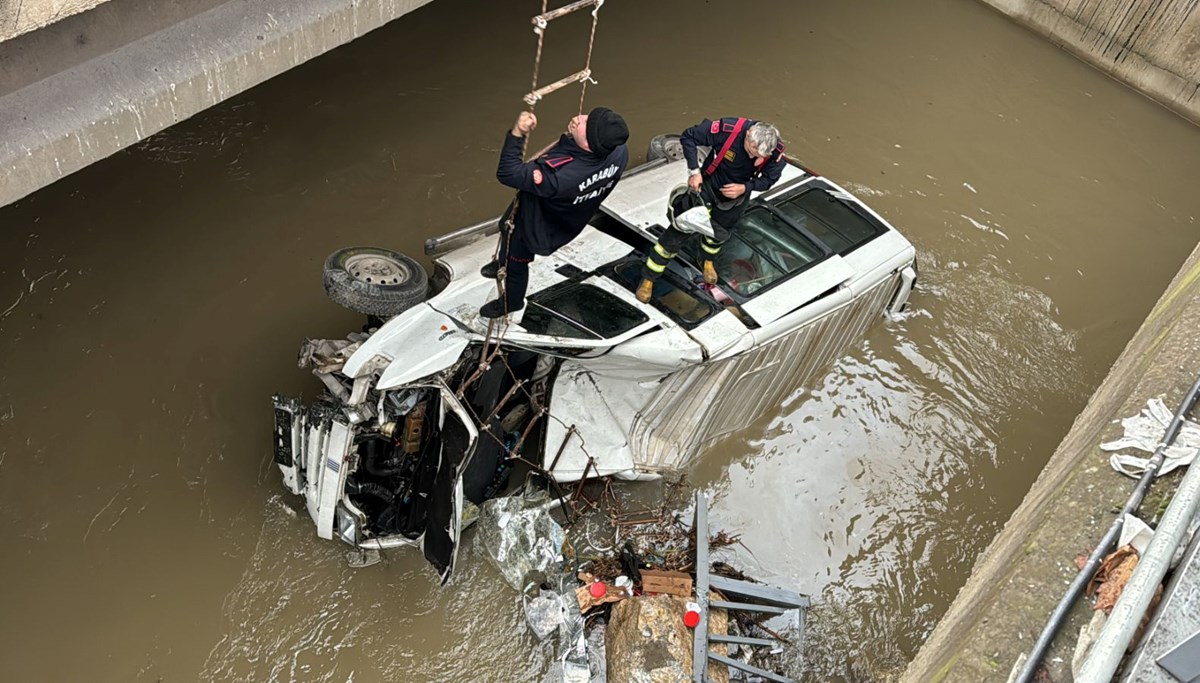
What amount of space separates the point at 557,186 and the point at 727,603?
8.57 ft

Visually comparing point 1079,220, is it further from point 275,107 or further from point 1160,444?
point 275,107

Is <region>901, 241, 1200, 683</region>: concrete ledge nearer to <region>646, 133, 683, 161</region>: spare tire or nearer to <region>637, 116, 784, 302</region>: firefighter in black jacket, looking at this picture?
<region>637, 116, 784, 302</region>: firefighter in black jacket

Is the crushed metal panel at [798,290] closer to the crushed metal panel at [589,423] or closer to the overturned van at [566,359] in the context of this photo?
the overturned van at [566,359]

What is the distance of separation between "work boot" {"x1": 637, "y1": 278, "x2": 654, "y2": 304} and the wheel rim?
1.43m

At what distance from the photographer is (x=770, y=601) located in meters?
5.79

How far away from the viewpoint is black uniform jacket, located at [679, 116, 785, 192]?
612 centimetres

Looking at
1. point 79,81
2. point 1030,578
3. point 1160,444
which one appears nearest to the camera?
point 1030,578

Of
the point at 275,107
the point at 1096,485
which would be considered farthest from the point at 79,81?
the point at 1096,485

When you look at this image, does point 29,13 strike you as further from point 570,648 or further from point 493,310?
point 570,648

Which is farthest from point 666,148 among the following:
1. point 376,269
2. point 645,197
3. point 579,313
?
point 376,269

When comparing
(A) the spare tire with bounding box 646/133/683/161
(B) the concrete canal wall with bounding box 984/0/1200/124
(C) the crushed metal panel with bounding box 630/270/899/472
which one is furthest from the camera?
(B) the concrete canal wall with bounding box 984/0/1200/124

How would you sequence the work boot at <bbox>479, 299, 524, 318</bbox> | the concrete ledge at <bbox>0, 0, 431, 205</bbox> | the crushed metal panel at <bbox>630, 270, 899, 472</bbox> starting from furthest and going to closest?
the crushed metal panel at <bbox>630, 270, 899, 472</bbox>
the work boot at <bbox>479, 299, 524, 318</bbox>
the concrete ledge at <bbox>0, 0, 431, 205</bbox>

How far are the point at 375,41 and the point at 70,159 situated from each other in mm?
5198

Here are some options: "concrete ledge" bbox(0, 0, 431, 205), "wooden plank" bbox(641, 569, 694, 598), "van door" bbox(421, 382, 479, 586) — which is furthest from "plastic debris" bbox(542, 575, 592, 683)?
"concrete ledge" bbox(0, 0, 431, 205)
